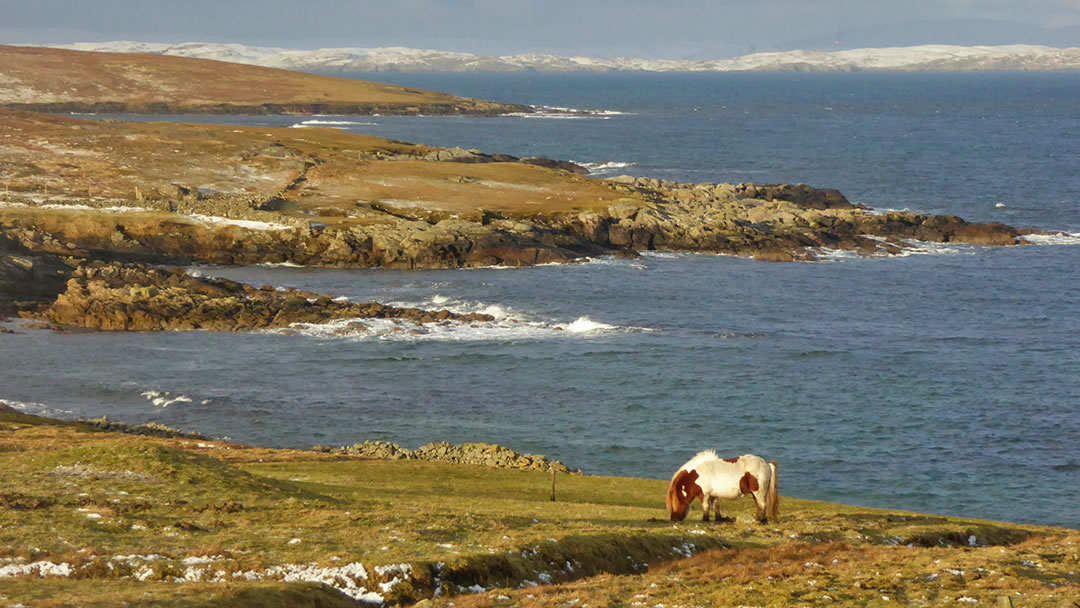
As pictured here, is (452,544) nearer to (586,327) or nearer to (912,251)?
(586,327)

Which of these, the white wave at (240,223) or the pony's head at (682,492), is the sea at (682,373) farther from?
the pony's head at (682,492)

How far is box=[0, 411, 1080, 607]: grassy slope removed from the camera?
61.8ft

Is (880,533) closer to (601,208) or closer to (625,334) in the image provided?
(625,334)

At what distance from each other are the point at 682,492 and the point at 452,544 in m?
6.85

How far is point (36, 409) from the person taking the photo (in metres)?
47.8

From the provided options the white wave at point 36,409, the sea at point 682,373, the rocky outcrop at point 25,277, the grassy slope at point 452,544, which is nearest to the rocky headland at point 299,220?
the rocky outcrop at point 25,277

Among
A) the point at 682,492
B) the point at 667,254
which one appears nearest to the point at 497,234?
the point at 667,254

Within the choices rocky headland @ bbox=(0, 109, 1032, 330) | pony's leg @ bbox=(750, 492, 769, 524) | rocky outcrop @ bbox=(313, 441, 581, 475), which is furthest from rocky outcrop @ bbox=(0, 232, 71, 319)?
pony's leg @ bbox=(750, 492, 769, 524)

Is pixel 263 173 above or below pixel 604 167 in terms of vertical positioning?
below

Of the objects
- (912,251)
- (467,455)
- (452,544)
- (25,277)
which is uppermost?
(452,544)

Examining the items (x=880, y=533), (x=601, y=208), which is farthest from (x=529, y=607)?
(x=601, y=208)

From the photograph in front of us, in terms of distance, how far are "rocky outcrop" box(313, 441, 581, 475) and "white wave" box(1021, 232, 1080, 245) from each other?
232 ft

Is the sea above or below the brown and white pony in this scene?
below

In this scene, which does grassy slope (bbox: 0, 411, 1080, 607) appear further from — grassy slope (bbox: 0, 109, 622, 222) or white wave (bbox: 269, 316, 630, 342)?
grassy slope (bbox: 0, 109, 622, 222)
